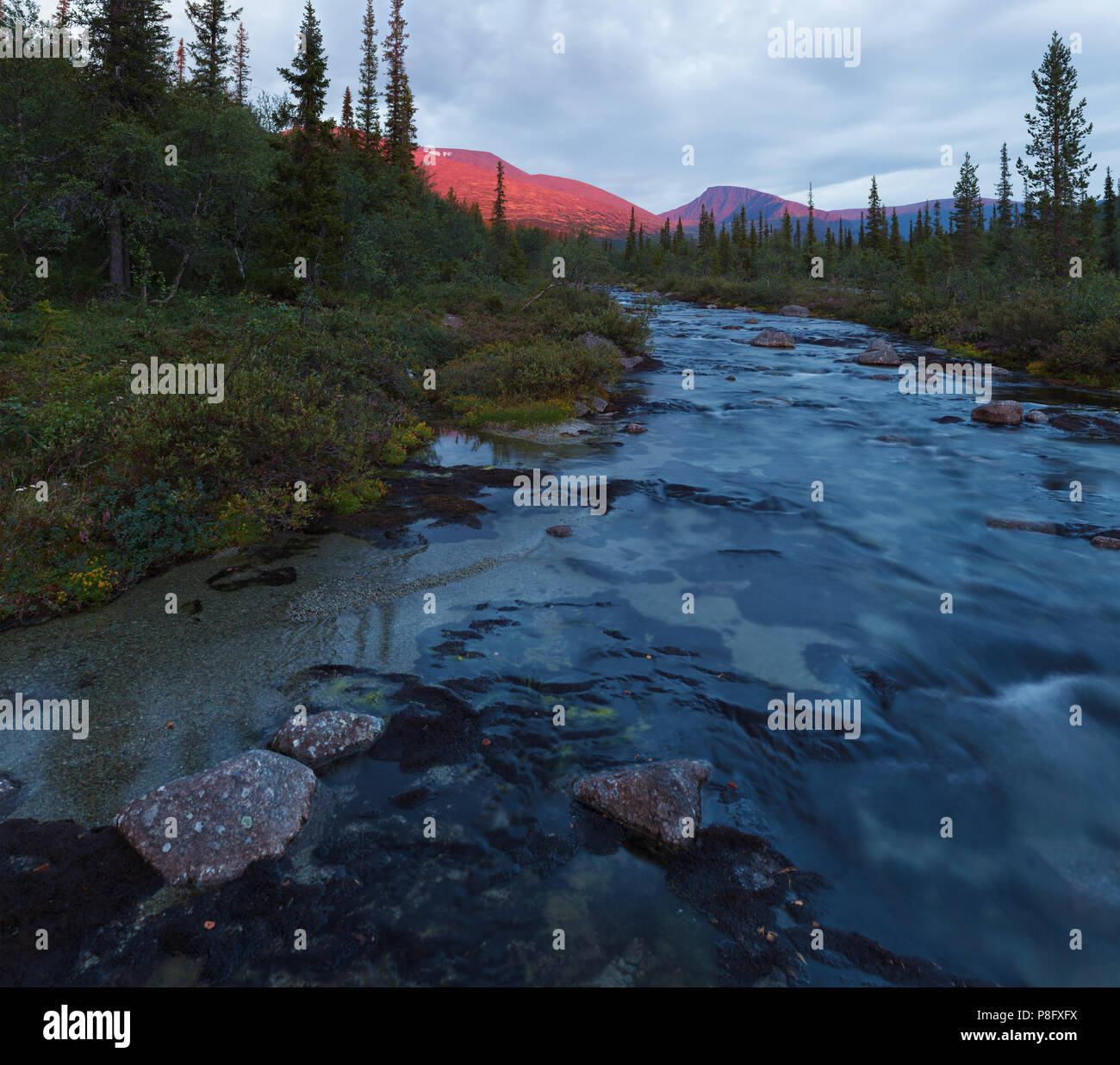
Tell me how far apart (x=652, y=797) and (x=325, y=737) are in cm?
325

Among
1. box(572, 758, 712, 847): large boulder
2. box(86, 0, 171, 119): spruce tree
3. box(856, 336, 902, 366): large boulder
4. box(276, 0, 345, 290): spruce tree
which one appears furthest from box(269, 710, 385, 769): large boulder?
box(856, 336, 902, 366): large boulder

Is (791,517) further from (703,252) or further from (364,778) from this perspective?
(703,252)

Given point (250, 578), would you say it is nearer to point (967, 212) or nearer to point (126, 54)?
point (126, 54)

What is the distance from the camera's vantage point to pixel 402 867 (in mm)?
5668

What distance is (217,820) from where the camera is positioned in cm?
566

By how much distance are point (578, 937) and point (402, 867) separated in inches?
60.9

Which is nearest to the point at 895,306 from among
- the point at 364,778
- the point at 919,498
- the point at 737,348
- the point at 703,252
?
the point at 737,348

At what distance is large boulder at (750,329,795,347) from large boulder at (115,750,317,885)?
4074 cm

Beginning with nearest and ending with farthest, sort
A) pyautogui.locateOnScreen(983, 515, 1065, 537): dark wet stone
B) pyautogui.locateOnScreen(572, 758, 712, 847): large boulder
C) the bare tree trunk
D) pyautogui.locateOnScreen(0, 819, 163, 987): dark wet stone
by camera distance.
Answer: pyautogui.locateOnScreen(0, 819, 163, 987): dark wet stone < pyautogui.locateOnScreen(572, 758, 712, 847): large boulder < pyautogui.locateOnScreen(983, 515, 1065, 537): dark wet stone < the bare tree trunk

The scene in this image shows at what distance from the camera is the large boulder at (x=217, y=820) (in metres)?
5.45

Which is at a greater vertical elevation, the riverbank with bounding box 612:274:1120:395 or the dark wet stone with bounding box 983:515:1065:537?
the riverbank with bounding box 612:274:1120:395

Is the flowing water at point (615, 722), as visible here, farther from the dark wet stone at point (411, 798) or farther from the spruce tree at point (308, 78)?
the spruce tree at point (308, 78)

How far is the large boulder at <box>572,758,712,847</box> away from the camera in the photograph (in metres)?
5.97

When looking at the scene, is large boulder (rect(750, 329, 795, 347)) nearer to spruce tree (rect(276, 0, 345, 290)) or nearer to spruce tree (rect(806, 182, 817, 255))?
Answer: spruce tree (rect(276, 0, 345, 290))
